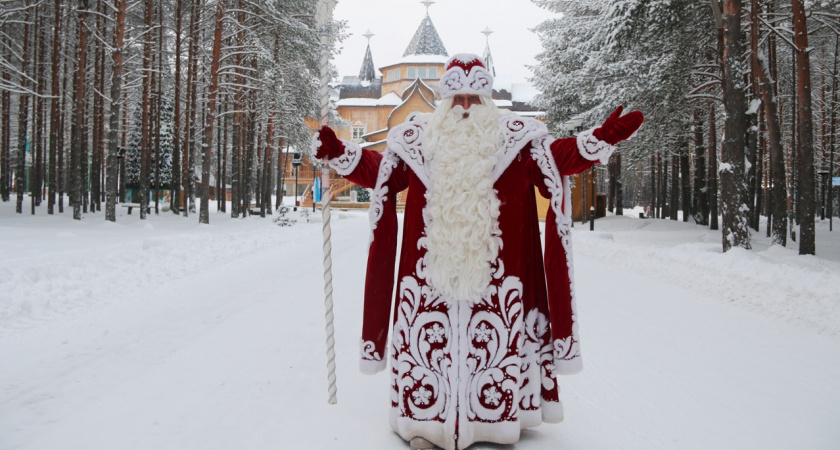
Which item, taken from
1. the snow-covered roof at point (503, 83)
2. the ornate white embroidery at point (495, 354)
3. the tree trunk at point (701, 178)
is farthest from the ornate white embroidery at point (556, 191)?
the snow-covered roof at point (503, 83)

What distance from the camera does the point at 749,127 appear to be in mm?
16656

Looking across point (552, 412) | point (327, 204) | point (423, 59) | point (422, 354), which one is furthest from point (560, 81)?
point (423, 59)

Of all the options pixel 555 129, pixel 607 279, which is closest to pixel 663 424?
pixel 607 279

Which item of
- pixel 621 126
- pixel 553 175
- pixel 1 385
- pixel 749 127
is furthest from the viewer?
pixel 749 127

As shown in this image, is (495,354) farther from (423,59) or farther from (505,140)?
(423,59)

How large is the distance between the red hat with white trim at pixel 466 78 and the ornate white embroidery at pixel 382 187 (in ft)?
1.72

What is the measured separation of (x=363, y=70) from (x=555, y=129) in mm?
48836

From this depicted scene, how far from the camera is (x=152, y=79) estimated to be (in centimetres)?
2425

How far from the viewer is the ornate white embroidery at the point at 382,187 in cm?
342

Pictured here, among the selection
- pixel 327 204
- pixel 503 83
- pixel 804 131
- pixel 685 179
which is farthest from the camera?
pixel 503 83

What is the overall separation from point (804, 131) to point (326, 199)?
1270 centimetres

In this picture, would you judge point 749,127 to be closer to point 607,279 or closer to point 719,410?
point 607,279

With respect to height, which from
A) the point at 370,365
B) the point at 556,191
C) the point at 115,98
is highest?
the point at 115,98

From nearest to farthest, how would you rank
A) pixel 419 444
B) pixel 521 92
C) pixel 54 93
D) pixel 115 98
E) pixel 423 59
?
pixel 419 444, pixel 115 98, pixel 54 93, pixel 423 59, pixel 521 92
